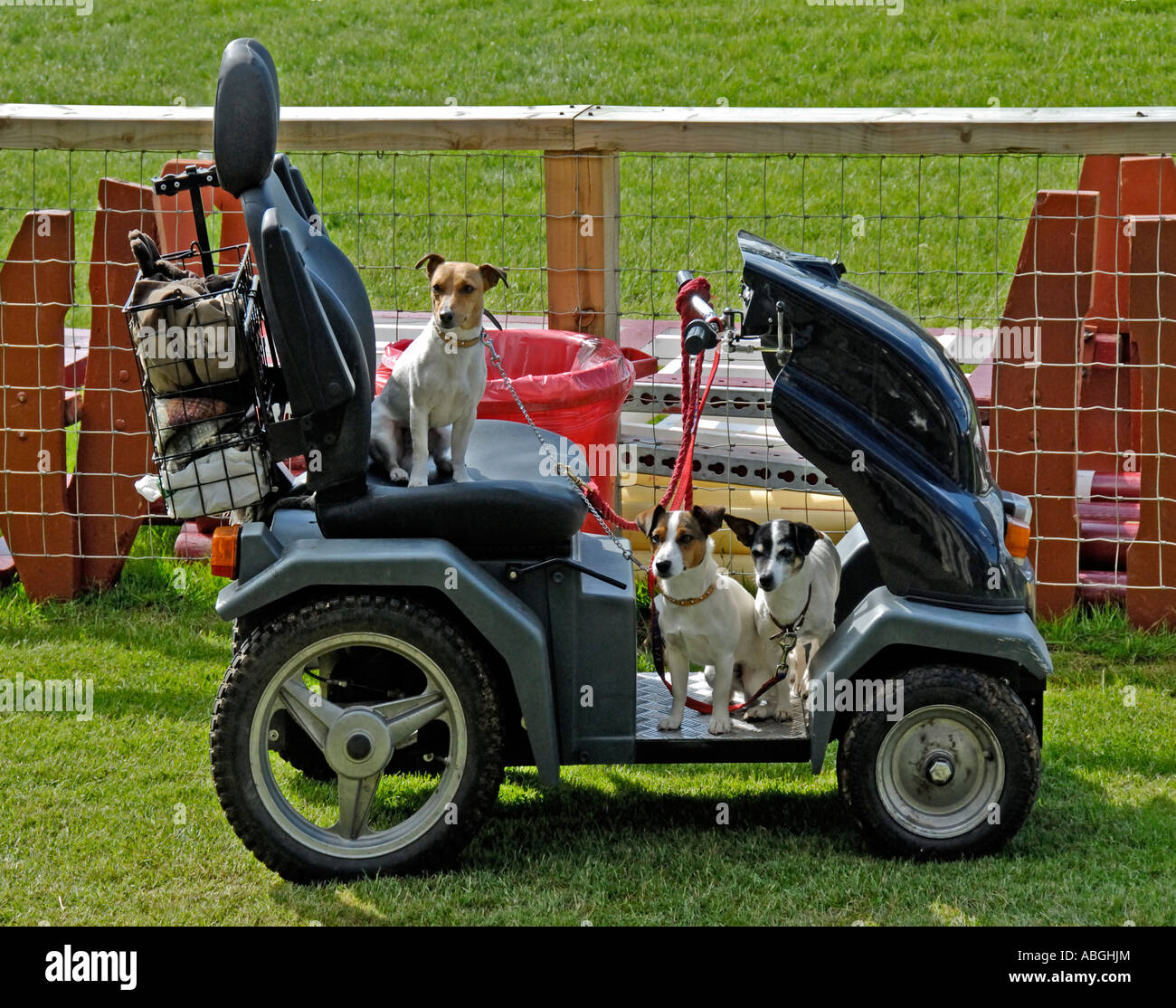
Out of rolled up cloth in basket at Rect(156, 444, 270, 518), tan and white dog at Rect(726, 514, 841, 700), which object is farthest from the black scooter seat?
tan and white dog at Rect(726, 514, 841, 700)

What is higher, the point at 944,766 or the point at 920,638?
the point at 920,638

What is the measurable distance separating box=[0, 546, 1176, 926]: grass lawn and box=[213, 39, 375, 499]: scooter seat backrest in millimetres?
997

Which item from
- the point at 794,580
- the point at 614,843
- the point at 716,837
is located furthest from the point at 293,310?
the point at 716,837

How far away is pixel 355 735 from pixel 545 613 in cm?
53

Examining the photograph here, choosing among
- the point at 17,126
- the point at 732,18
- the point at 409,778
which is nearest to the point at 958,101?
the point at 732,18

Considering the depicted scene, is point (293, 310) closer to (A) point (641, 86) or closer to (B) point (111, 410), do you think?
(B) point (111, 410)

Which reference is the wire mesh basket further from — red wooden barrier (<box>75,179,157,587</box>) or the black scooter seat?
red wooden barrier (<box>75,179,157,587</box>)

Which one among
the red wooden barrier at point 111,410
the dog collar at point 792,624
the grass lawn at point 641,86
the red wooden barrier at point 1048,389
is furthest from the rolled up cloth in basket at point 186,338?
the grass lawn at point 641,86

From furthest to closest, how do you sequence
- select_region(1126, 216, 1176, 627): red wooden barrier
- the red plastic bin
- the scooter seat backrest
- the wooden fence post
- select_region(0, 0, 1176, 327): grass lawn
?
select_region(0, 0, 1176, 327): grass lawn, the wooden fence post, select_region(1126, 216, 1176, 627): red wooden barrier, the red plastic bin, the scooter seat backrest

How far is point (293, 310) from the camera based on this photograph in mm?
3332

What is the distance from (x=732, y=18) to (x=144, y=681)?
32.7 ft

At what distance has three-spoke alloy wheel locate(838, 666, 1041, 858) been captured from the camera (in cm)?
355

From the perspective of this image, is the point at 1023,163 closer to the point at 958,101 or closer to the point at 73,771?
the point at 958,101

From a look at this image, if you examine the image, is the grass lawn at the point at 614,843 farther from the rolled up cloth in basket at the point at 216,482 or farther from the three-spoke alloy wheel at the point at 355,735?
the rolled up cloth in basket at the point at 216,482
